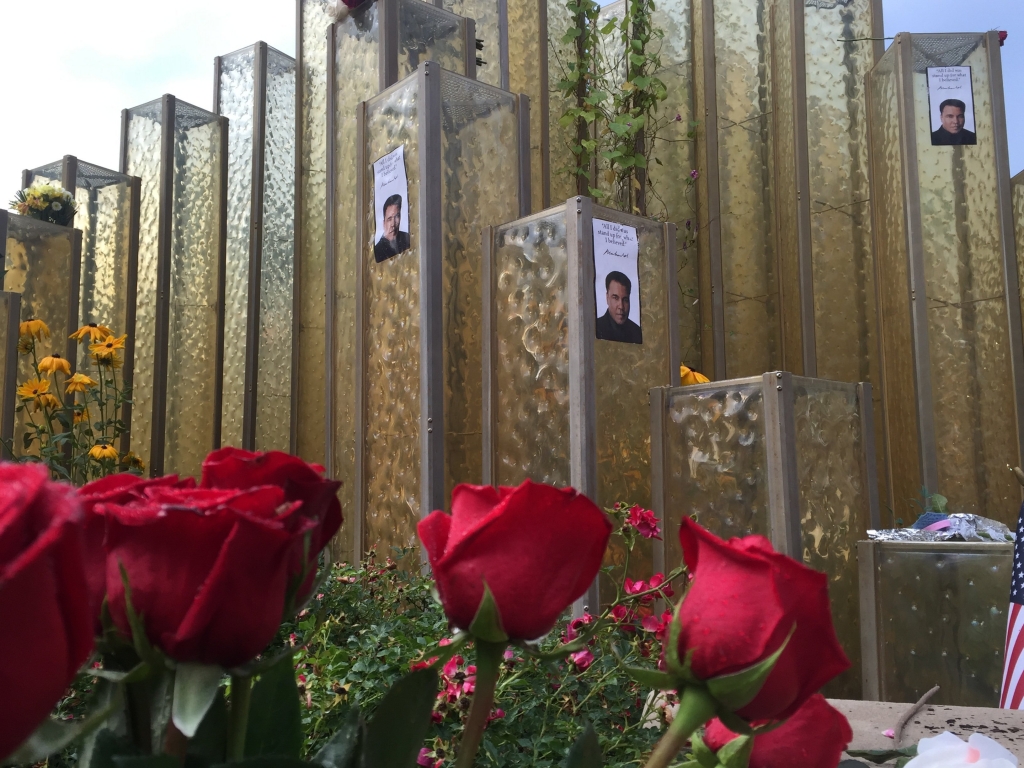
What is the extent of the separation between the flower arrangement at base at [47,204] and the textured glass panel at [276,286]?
0.82 meters

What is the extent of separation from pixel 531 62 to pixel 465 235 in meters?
1.86

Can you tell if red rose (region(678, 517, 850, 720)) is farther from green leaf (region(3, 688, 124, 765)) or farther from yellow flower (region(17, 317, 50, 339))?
yellow flower (region(17, 317, 50, 339))

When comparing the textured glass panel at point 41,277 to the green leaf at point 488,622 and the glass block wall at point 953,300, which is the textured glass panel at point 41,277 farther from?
the green leaf at point 488,622

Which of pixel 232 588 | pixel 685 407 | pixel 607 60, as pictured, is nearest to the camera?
pixel 232 588

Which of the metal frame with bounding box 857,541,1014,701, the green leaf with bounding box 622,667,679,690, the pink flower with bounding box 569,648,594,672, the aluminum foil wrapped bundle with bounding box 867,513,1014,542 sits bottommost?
the metal frame with bounding box 857,541,1014,701

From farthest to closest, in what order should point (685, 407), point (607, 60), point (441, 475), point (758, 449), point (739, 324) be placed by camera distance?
point (607, 60), point (739, 324), point (441, 475), point (685, 407), point (758, 449)

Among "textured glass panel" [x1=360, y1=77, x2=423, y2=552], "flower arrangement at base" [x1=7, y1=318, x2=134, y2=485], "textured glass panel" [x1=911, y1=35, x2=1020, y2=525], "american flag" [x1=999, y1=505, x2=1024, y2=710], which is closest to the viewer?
"american flag" [x1=999, y1=505, x2=1024, y2=710]

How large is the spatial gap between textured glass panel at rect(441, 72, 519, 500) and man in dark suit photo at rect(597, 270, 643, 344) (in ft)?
1.62

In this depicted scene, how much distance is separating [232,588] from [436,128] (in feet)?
8.13

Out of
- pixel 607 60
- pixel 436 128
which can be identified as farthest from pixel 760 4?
pixel 436 128

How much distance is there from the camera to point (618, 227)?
2.38 metres

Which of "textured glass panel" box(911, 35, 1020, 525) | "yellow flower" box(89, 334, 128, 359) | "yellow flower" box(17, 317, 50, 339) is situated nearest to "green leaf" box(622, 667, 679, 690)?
"yellow flower" box(89, 334, 128, 359)

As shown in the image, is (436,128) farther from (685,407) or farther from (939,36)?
(939,36)

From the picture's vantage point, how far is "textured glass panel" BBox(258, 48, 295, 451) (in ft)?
13.4
